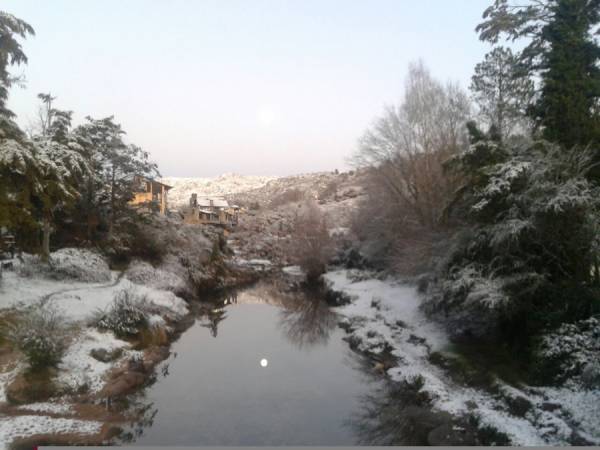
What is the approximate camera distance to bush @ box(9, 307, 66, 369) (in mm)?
8641

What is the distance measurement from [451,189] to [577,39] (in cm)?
705

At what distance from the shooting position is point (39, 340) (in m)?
8.79

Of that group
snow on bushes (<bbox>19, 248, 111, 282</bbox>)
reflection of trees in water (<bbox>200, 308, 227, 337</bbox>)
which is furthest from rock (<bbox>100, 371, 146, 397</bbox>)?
snow on bushes (<bbox>19, 248, 111, 282</bbox>)

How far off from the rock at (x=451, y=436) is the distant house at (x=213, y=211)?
27.5m

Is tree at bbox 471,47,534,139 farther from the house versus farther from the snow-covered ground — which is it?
the house

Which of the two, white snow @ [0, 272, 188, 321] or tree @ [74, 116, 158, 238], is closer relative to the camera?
white snow @ [0, 272, 188, 321]

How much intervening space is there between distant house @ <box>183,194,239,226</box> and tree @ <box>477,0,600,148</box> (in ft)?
83.9

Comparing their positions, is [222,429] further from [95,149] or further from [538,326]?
[95,149]

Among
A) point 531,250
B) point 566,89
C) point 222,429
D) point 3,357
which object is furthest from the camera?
point 566,89

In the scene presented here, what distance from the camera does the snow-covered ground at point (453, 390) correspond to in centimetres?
690

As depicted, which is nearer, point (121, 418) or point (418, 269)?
point (121, 418)

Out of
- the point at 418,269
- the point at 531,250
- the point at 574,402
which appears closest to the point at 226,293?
the point at 418,269

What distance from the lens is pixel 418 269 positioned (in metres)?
15.6

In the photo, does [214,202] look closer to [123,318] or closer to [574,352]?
[123,318]
